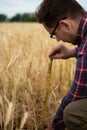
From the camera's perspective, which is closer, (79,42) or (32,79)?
(79,42)

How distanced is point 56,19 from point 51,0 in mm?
87

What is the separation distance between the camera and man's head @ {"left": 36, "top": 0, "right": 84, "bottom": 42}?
1745 millimetres

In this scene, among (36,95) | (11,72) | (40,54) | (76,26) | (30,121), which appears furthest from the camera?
(40,54)

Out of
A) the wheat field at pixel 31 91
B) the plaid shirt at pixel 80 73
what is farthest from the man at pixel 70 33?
the wheat field at pixel 31 91

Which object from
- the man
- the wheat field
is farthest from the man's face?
the wheat field

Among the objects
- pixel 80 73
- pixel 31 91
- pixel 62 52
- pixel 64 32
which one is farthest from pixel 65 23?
pixel 31 91

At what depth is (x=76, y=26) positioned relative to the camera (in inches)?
68.4

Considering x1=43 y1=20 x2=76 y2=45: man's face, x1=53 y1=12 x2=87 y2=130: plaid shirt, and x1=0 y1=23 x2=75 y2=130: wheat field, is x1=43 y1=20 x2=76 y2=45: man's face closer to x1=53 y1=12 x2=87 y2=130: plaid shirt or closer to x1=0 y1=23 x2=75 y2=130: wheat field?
x1=53 y1=12 x2=87 y2=130: plaid shirt

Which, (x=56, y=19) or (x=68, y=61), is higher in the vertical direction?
(x=56, y=19)

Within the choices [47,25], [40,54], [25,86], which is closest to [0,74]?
[25,86]

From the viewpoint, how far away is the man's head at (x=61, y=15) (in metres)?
1.75

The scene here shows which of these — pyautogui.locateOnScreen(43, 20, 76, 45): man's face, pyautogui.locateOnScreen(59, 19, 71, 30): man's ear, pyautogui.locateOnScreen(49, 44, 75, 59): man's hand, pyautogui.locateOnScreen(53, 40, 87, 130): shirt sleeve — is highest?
pyautogui.locateOnScreen(59, 19, 71, 30): man's ear

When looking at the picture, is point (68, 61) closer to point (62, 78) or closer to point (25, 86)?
point (62, 78)

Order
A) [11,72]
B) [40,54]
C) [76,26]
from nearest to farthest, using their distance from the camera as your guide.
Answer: [76,26] → [11,72] → [40,54]
